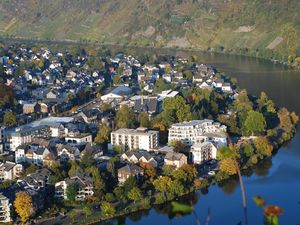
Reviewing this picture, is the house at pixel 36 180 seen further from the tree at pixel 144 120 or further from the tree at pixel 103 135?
the tree at pixel 144 120

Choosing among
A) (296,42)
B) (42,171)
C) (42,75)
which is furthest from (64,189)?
(296,42)

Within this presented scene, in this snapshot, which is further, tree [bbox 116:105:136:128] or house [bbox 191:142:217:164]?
tree [bbox 116:105:136:128]

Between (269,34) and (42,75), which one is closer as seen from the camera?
(42,75)

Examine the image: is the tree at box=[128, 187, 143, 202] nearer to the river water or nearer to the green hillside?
the river water

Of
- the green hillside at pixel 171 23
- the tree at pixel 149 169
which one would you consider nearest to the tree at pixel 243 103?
the tree at pixel 149 169

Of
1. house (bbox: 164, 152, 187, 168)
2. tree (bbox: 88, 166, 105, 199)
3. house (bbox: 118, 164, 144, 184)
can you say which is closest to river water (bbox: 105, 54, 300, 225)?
tree (bbox: 88, 166, 105, 199)

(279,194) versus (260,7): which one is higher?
(260,7)

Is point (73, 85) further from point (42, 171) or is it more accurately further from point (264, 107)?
point (42, 171)
